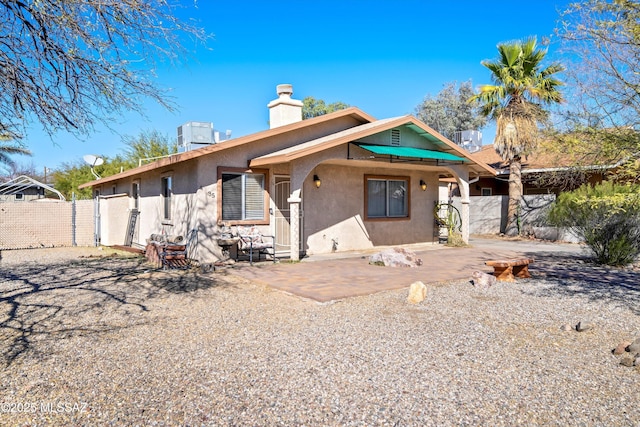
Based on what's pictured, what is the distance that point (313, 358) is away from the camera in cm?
489

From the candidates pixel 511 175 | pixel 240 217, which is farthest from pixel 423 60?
pixel 240 217

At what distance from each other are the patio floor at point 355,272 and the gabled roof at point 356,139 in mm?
2736

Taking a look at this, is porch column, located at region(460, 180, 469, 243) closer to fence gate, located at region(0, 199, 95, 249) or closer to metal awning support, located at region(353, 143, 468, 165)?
metal awning support, located at region(353, 143, 468, 165)

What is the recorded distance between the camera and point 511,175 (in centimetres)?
2094

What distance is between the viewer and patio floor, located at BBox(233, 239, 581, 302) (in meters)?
8.59

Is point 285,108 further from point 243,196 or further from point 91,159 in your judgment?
point 91,159

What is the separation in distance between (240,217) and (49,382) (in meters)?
8.25

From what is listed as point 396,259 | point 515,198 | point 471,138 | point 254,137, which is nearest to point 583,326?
point 396,259

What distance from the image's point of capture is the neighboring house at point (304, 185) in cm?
1179

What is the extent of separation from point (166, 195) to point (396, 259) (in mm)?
7538

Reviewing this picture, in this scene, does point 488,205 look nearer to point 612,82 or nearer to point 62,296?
point 612,82

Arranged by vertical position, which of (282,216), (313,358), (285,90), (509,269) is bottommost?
(313,358)

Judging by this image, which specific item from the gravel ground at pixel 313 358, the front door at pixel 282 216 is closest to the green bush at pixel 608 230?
the gravel ground at pixel 313 358

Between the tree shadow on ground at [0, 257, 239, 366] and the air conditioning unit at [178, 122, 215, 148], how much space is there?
4109 mm
